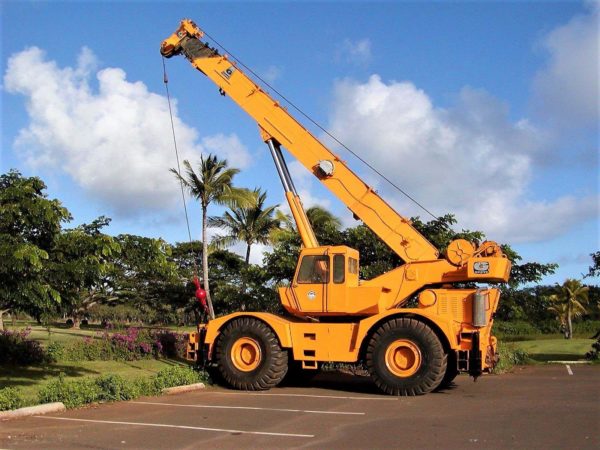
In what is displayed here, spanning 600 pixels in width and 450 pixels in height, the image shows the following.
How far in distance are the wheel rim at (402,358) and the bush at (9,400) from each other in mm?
7100

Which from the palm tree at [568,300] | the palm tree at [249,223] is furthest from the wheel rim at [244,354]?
the palm tree at [568,300]

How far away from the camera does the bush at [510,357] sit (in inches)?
784

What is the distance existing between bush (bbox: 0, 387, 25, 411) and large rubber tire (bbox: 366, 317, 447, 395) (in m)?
6.85

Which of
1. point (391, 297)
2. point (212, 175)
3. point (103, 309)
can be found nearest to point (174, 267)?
point (391, 297)

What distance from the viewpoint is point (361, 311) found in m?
14.4

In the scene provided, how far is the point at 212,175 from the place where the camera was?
30047 millimetres

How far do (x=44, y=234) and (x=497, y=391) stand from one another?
32.4ft

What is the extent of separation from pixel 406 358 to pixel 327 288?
2.32 meters

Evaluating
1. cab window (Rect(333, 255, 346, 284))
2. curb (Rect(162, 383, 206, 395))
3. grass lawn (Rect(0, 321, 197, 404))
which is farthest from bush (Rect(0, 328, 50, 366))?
cab window (Rect(333, 255, 346, 284))

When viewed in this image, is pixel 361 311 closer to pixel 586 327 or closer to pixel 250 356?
pixel 250 356

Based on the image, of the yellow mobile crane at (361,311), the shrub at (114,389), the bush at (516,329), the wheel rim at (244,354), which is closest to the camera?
the shrub at (114,389)

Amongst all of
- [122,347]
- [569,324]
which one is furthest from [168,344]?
[569,324]

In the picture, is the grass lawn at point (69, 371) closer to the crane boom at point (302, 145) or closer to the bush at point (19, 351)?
the bush at point (19, 351)

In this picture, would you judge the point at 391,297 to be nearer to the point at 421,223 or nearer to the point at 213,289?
the point at 421,223
